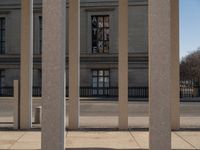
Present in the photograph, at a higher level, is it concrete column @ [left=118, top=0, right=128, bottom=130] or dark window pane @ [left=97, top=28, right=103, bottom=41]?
dark window pane @ [left=97, top=28, right=103, bottom=41]

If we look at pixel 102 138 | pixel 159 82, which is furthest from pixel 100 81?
pixel 159 82

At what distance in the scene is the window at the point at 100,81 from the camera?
46906 millimetres

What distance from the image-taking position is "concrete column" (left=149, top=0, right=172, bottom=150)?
31.0ft

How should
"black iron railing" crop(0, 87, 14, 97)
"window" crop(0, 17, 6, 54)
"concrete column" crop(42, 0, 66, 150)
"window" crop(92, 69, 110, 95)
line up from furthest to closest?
"window" crop(0, 17, 6, 54) < "black iron railing" crop(0, 87, 14, 97) < "window" crop(92, 69, 110, 95) < "concrete column" crop(42, 0, 66, 150)

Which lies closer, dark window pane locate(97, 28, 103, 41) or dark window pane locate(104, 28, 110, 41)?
dark window pane locate(104, 28, 110, 41)

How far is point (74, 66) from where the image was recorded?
642 inches

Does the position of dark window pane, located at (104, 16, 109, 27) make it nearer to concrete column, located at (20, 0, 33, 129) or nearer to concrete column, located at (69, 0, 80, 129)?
concrete column, located at (69, 0, 80, 129)

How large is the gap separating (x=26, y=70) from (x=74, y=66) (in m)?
1.86

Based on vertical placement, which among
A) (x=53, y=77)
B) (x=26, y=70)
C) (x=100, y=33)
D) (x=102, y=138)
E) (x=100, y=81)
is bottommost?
(x=102, y=138)

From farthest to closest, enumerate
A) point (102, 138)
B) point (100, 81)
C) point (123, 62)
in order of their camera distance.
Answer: point (100, 81), point (123, 62), point (102, 138)

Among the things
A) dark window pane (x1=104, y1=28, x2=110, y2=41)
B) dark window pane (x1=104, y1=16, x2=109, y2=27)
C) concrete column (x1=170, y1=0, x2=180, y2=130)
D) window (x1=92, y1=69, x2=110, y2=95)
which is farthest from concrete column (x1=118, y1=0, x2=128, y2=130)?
dark window pane (x1=104, y1=28, x2=110, y2=41)

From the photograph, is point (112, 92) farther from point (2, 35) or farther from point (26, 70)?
point (26, 70)

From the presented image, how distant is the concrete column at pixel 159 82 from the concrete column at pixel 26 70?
782cm

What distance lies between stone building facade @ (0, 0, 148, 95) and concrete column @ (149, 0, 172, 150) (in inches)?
1448
